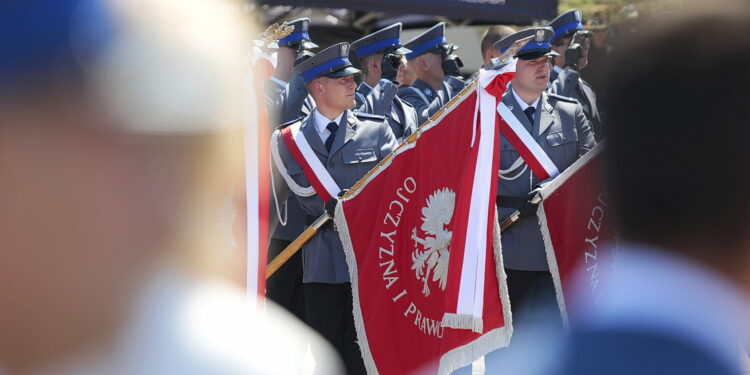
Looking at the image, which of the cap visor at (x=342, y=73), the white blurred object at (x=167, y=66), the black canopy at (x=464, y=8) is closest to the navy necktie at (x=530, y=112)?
the cap visor at (x=342, y=73)

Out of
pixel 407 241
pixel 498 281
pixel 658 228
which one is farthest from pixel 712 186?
pixel 407 241

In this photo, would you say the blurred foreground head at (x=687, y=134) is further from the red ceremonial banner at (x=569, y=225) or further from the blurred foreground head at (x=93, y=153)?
→ the red ceremonial banner at (x=569, y=225)

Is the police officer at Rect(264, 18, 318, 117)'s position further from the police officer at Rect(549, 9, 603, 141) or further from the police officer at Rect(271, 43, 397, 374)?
the police officer at Rect(549, 9, 603, 141)

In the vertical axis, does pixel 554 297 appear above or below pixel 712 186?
below

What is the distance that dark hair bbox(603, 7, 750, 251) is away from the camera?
1.24m

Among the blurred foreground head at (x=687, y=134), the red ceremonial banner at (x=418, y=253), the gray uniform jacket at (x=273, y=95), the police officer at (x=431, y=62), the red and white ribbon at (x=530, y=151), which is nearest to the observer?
the blurred foreground head at (x=687, y=134)

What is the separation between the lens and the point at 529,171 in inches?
192

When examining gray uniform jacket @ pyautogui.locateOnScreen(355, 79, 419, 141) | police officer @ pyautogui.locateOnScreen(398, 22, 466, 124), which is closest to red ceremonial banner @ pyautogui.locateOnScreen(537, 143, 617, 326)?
gray uniform jacket @ pyautogui.locateOnScreen(355, 79, 419, 141)

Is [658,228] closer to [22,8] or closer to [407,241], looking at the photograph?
[22,8]

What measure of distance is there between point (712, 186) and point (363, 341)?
3497 mm

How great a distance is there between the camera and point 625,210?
1.37 m

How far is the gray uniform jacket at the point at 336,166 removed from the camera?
191 inches

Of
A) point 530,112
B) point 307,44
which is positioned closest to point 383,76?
point 307,44

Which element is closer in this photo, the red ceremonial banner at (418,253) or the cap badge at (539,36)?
the red ceremonial banner at (418,253)
